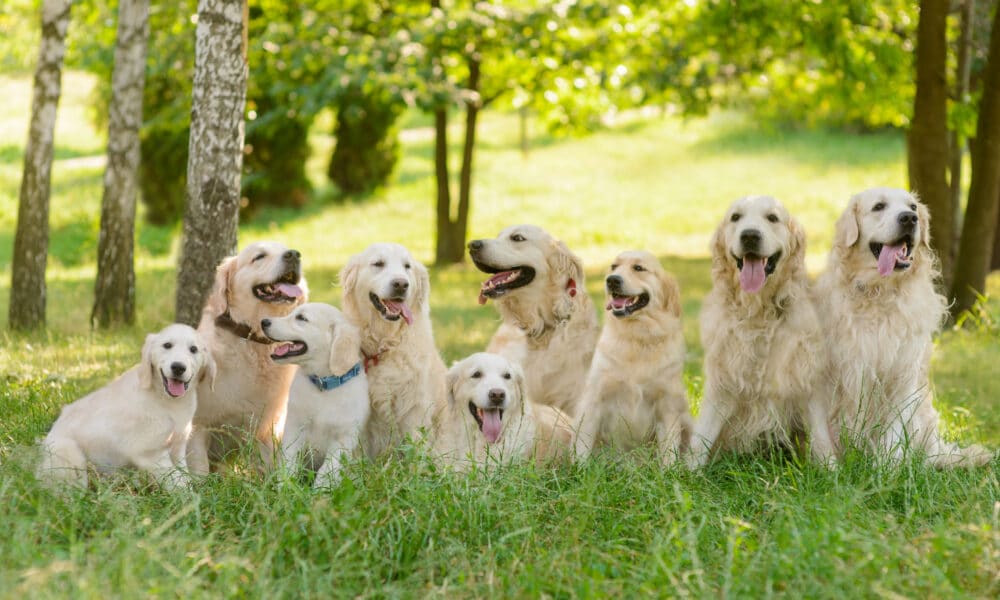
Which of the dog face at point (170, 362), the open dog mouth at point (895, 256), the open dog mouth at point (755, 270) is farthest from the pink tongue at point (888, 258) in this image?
the dog face at point (170, 362)

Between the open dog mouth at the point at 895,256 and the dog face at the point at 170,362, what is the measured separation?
3.09 metres

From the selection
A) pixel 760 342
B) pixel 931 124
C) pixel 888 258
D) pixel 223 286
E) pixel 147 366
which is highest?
pixel 931 124

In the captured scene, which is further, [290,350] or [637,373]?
[637,373]

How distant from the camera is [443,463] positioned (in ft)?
14.6

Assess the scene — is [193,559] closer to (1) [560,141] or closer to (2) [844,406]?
(2) [844,406]

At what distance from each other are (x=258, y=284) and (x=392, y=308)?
0.71m

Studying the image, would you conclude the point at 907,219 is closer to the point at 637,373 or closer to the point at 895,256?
the point at 895,256

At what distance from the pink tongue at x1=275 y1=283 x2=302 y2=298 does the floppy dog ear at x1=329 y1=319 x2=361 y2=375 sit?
589 mm

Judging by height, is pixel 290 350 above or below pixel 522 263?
below

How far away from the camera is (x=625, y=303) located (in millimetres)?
5137

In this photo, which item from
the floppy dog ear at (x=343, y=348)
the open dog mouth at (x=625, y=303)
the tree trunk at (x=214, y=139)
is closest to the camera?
the floppy dog ear at (x=343, y=348)

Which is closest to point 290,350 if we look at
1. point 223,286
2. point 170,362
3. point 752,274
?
point 170,362

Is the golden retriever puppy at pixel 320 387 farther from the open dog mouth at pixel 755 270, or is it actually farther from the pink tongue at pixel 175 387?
the open dog mouth at pixel 755 270

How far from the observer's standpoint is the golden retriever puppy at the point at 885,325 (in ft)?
15.7
